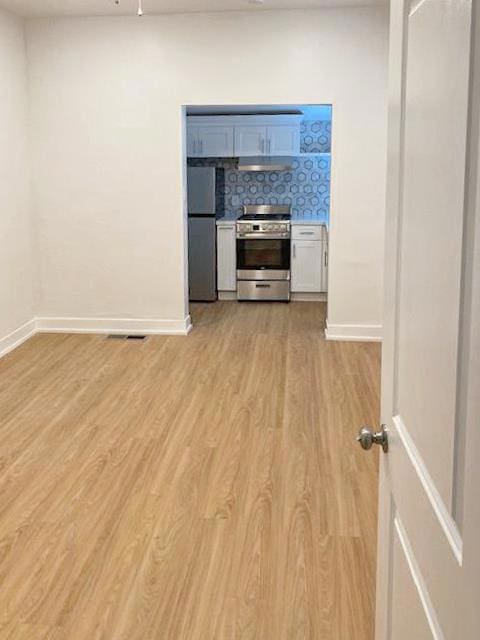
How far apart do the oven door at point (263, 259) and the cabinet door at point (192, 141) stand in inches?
46.0

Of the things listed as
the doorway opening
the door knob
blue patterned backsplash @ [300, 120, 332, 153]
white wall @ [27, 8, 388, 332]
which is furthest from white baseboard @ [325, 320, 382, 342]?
the door knob

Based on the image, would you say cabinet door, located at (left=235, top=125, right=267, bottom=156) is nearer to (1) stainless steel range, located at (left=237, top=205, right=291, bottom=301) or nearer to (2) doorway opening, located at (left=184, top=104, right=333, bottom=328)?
(2) doorway opening, located at (left=184, top=104, right=333, bottom=328)

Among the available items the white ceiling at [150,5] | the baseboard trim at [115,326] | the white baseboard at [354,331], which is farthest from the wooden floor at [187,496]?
the white ceiling at [150,5]

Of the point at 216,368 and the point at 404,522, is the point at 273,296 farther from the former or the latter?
the point at 404,522

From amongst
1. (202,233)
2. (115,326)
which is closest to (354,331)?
(115,326)

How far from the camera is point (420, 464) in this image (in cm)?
122

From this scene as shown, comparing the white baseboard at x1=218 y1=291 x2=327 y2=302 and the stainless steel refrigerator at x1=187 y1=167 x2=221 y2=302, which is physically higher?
the stainless steel refrigerator at x1=187 y1=167 x2=221 y2=302

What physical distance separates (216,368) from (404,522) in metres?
3.99

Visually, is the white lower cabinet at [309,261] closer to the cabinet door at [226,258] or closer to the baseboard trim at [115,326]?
the cabinet door at [226,258]

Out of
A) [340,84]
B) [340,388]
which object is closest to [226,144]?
[340,84]

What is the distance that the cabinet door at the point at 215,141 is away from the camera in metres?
7.96

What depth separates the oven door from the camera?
7.78 metres

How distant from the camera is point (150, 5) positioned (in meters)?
5.54

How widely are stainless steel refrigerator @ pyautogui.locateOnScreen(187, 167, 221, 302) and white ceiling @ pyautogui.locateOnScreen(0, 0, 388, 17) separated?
204cm
